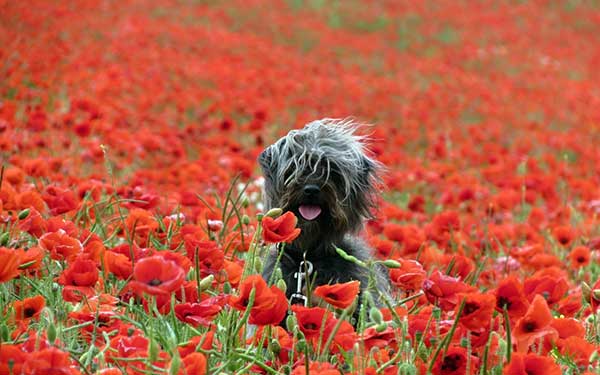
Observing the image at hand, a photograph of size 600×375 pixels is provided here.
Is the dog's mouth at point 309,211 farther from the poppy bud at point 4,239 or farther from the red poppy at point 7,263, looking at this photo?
the red poppy at point 7,263

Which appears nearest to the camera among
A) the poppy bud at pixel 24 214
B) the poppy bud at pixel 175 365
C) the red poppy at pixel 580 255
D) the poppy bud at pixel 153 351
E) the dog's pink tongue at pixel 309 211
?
the poppy bud at pixel 175 365

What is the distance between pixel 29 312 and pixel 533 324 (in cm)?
131

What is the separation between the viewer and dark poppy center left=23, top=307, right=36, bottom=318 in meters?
2.27

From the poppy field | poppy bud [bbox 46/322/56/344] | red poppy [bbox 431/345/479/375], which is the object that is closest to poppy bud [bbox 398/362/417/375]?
the poppy field

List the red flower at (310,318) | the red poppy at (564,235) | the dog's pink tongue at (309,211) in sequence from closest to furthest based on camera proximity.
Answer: the red flower at (310,318)
the dog's pink tongue at (309,211)
the red poppy at (564,235)

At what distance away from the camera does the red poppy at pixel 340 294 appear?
2.08 metres

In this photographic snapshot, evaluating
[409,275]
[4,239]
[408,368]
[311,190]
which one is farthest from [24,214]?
[408,368]

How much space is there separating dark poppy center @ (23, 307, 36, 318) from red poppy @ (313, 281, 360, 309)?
Result: 77 centimetres

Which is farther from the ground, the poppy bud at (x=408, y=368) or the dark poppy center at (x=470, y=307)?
the dark poppy center at (x=470, y=307)

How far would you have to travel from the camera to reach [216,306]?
2.15 m

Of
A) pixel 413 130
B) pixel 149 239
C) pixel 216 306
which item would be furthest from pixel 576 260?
pixel 413 130

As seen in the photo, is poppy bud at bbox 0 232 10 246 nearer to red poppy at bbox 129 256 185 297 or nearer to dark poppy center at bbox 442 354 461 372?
red poppy at bbox 129 256 185 297

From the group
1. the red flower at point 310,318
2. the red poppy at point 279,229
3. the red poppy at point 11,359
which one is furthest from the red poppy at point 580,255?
the red poppy at point 11,359

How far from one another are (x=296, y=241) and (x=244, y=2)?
1648cm
